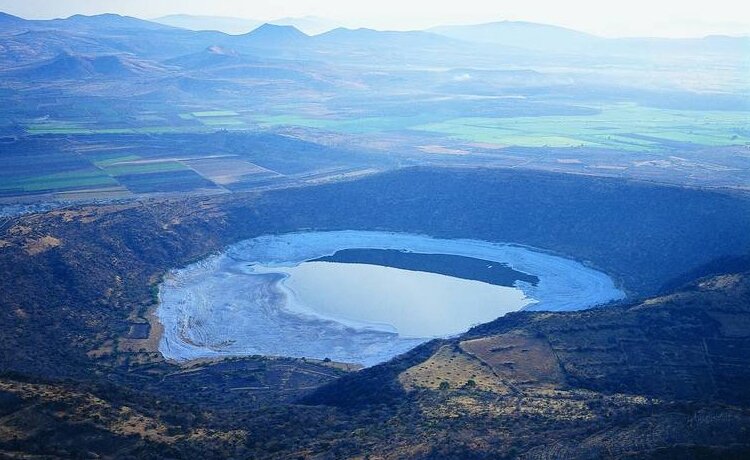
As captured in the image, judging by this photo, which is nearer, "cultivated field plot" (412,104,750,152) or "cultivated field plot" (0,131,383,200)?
Result: "cultivated field plot" (0,131,383,200)

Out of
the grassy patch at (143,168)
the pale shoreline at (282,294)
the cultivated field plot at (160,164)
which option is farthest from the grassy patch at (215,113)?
the pale shoreline at (282,294)

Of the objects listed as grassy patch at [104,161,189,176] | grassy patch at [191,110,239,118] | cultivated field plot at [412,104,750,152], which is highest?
cultivated field plot at [412,104,750,152]

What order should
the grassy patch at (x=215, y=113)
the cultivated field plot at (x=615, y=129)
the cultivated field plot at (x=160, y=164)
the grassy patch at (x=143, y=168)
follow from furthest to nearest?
the grassy patch at (x=215, y=113) → the cultivated field plot at (x=615, y=129) → the grassy patch at (x=143, y=168) → the cultivated field plot at (x=160, y=164)

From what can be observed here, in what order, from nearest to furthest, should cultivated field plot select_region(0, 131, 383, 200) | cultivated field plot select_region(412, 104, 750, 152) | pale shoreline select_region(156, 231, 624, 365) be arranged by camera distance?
pale shoreline select_region(156, 231, 624, 365), cultivated field plot select_region(0, 131, 383, 200), cultivated field plot select_region(412, 104, 750, 152)

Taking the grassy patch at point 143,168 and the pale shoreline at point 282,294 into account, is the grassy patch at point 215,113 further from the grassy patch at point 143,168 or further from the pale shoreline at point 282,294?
the pale shoreline at point 282,294

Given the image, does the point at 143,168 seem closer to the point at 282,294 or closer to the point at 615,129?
the point at 282,294

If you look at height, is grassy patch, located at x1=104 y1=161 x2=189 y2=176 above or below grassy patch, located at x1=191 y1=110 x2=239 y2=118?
below

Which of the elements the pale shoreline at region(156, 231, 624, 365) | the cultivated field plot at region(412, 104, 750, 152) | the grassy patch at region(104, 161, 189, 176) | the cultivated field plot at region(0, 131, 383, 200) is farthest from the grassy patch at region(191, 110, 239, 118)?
the pale shoreline at region(156, 231, 624, 365)

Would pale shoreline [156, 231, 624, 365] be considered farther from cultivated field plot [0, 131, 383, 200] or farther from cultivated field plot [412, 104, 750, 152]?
cultivated field plot [412, 104, 750, 152]

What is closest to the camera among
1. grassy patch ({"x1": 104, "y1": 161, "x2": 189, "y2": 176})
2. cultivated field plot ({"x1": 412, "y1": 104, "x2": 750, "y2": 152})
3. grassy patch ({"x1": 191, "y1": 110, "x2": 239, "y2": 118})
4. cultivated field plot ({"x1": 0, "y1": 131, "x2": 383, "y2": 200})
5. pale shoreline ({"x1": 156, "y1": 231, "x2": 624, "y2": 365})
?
pale shoreline ({"x1": 156, "y1": 231, "x2": 624, "y2": 365})

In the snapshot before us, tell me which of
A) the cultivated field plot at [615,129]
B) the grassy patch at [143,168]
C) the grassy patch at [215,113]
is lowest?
the grassy patch at [143,168]

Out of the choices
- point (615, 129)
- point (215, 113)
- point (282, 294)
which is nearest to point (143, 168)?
point (282, 294)
